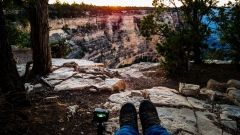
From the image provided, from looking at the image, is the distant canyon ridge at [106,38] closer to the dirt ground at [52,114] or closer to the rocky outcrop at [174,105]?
the rocky outcrop at [174,105]

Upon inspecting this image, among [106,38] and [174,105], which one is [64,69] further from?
[106,38]

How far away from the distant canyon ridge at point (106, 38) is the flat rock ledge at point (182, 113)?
56.3 feet

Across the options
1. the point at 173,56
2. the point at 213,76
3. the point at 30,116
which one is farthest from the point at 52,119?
the point at 213,76

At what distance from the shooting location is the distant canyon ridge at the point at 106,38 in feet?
73.0

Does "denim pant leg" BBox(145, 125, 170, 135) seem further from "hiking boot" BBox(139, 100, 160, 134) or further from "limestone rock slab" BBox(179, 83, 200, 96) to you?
"limestone rock slab" BBox(179, 83, 200, 96)

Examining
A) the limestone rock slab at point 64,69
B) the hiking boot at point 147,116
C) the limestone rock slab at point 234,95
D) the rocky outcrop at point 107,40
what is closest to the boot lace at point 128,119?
the hiking boot at point 147,116

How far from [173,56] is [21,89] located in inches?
196

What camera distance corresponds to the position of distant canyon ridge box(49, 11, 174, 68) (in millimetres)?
22266

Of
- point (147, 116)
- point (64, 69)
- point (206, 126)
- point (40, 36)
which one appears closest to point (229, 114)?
point (206, 126)

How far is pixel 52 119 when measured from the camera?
2.66 m

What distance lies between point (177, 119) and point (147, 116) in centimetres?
64

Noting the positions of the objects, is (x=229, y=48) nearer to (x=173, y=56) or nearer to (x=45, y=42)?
(x=173, y=56)

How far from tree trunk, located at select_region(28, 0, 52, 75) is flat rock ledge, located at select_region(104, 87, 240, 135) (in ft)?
7.57

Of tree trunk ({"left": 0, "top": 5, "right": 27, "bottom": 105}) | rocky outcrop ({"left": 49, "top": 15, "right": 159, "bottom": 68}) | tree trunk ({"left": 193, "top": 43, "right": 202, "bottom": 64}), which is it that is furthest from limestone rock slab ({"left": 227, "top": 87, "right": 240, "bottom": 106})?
rocky outcrop ({"left": 49, "top": 15, "right": 159, "bottom": 68})
